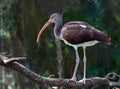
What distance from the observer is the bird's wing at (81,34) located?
6.91 m

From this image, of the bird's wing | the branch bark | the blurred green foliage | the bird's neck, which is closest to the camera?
the branch bark

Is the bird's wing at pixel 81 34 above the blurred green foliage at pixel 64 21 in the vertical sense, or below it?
above

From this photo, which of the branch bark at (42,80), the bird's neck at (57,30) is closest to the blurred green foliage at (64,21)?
the bird's neck at (57,30)

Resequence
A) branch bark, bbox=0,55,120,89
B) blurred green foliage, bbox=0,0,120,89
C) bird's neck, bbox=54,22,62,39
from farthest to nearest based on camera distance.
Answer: blurred green foliage, bbox=0,0,120,89 → bird's neck, bbox=54,22,62,39 → branch bark, bbox=0,55,120,89

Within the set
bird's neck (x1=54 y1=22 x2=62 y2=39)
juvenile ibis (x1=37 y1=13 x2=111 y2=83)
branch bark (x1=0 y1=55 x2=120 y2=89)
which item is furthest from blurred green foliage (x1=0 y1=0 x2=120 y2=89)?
branch bark (x1=0 y1=55 x2=120 y2=89)

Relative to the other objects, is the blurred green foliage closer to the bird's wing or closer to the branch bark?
the bird's wing

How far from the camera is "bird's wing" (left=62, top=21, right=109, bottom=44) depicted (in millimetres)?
6914

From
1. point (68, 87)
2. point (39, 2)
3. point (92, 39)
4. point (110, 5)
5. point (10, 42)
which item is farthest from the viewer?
point (10, 42)

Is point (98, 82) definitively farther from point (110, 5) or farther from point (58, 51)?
point (58, 51)

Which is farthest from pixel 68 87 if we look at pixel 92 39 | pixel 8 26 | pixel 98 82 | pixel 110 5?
pixel 8 26

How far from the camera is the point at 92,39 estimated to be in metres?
6.96

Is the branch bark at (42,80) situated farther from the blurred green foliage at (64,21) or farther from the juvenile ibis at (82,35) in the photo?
the blurred green foliage at (64,21)

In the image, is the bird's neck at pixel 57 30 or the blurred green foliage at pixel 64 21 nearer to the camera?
the bird's neck at pixel 57 30

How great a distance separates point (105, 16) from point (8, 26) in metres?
2.06
